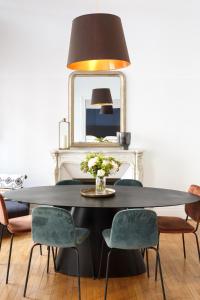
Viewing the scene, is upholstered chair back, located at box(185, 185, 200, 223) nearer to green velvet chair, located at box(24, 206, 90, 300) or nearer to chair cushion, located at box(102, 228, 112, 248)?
chair cushion, located at box(102, 228, 112, 248)

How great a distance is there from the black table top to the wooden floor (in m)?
0.73

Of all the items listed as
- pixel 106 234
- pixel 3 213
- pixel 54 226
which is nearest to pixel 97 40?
pixel 54 226

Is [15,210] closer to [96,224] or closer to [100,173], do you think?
[96,224]

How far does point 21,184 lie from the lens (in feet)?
18.8

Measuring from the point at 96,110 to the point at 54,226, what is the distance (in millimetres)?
3289

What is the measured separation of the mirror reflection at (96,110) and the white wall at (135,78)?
201 mm

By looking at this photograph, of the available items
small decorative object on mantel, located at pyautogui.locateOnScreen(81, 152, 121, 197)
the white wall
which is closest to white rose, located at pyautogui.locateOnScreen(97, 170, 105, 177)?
small decorative object on mantel, located at pyautogui.locateOnScreen(81, 152, 121, 197)

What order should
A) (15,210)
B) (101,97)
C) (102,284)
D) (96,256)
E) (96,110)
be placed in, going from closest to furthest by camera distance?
(102,284), (96,256), (15,210), (96,110), (101,97)

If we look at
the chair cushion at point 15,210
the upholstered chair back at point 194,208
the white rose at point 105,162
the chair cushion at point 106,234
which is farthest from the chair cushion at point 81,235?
the chair cushion at point 15,210

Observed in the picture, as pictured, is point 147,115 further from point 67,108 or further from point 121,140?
point 67,108

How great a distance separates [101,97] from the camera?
244 inches

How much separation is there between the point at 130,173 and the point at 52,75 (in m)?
1.93

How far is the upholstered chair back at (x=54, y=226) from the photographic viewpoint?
9.66 feet

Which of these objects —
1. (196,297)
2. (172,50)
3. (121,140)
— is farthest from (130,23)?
(196,297)
